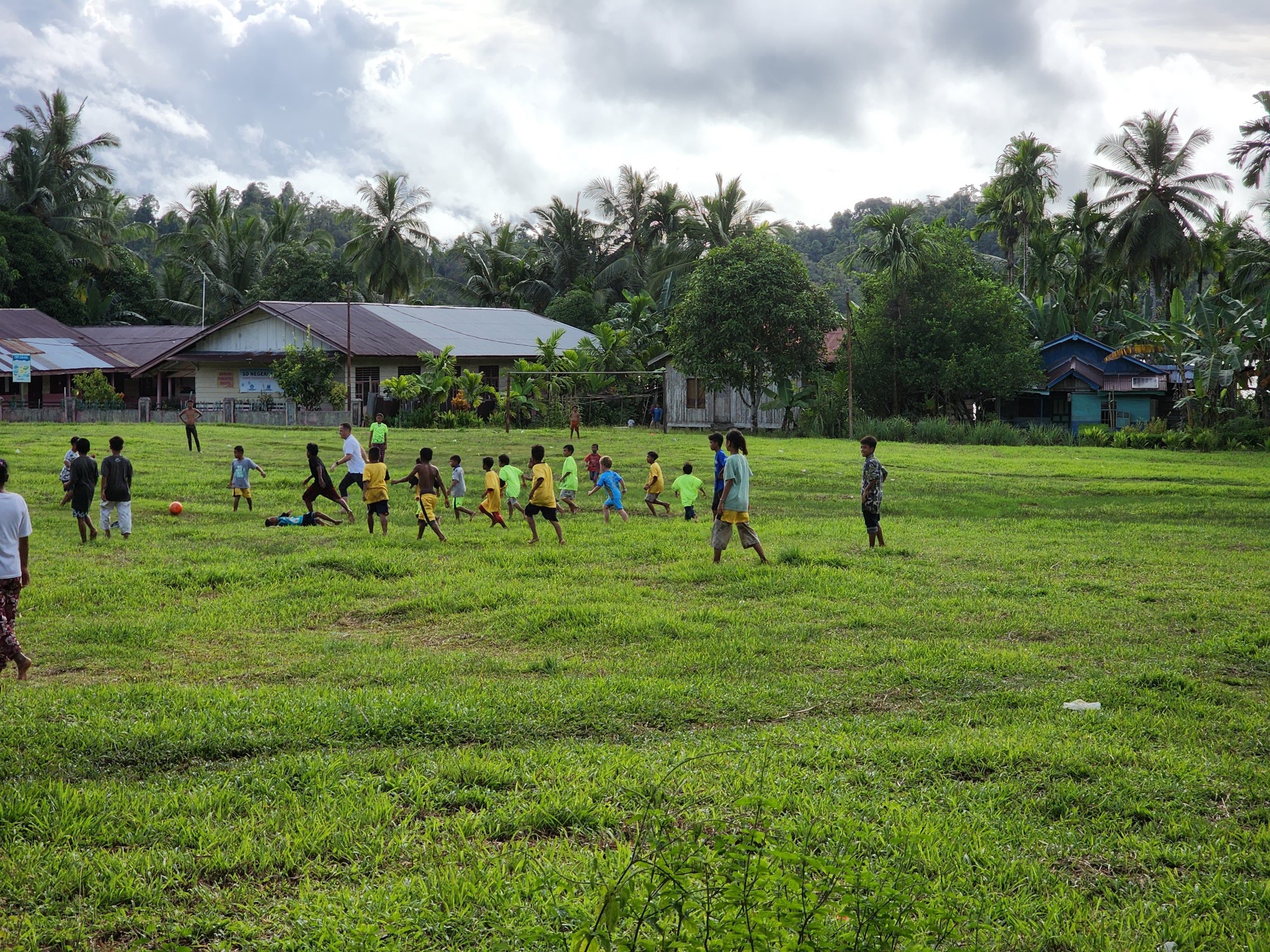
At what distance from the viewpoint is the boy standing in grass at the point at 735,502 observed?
473 inches

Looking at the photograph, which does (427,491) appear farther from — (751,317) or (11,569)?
(751,317)

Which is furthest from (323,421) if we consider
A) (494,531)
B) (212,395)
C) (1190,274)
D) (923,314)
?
(1190,274)

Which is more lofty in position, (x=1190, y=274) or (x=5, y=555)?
(x=1190, y=274)

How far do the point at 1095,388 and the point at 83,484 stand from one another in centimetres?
3695

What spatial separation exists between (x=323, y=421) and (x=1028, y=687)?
34.5 meters

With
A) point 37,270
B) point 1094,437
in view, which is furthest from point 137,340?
point 1094,437

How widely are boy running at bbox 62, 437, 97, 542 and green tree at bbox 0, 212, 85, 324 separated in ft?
129

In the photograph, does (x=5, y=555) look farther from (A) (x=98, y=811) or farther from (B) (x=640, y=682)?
(B) (x=640, y=682)

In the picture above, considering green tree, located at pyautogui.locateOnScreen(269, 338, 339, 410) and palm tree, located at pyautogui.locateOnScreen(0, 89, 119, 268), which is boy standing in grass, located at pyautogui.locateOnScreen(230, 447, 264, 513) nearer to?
green tree, located at pyautogui.locateOnScreen(269, 338, 339, 410)

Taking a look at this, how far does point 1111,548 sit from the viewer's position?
1437 cm

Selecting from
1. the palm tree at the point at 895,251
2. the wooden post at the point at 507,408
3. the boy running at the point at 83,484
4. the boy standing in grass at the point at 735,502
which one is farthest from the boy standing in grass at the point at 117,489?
the palm tree at the point at 895,251

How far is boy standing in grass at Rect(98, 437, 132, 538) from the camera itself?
47.6ft

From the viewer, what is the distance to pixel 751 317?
38375mm

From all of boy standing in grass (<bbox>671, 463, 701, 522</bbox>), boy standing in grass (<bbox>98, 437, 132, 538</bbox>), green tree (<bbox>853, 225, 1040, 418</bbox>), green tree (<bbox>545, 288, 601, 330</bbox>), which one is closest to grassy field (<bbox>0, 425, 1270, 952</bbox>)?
boy standing in grass (<bbox>98, 437, 132, 538</bbox>)
